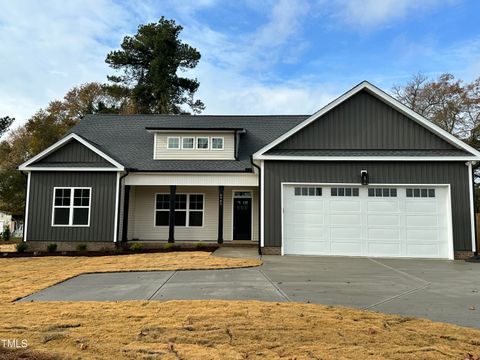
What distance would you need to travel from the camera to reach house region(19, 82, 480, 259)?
12828 millimetres

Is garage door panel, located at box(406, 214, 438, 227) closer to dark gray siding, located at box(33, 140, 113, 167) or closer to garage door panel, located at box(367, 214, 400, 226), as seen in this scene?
garage door panel, located at box(367, 214, 400, 226)

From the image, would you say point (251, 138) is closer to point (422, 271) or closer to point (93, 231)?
point (93, 231)

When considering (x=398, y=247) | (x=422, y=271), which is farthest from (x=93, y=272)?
(x=398, y=247)

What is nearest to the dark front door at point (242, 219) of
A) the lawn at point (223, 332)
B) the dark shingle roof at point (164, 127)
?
the dark shingle roof at point (164, 127)

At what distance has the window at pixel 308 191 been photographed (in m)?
13.2

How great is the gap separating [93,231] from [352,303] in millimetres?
11197

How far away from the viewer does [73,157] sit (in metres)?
15.3

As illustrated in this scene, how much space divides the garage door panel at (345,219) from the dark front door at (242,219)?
4912mm

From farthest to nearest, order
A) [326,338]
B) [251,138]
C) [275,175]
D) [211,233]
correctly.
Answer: [251,138] → [211,233] → [275,175] → [326,338]

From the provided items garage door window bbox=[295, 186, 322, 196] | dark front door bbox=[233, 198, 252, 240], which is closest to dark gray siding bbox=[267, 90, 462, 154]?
garage door window bbox=[295, 186, 322, 196]

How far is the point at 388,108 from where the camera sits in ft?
44.4

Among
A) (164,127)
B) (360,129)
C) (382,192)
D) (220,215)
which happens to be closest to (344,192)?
(382,192)

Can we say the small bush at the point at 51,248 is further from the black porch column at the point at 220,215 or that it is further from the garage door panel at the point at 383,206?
the garage door panel at the point at 383,206

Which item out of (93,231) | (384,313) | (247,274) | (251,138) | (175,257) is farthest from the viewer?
(251,138)
